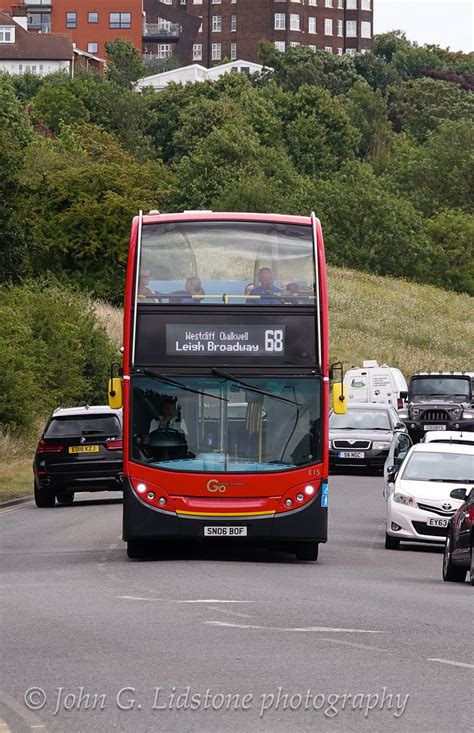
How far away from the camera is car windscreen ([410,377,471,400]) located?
151 feet

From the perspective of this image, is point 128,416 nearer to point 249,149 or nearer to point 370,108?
point 249,149

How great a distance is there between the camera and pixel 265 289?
66.8 feet

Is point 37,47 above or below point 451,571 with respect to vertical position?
above

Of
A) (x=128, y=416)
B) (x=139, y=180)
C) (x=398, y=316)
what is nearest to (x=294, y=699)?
→ (x=128, y=416)

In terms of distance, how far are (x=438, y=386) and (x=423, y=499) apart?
23.5 meters

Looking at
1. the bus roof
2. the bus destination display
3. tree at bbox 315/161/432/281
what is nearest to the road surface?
the bus destination display

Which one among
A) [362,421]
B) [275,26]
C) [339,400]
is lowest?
[362,421]

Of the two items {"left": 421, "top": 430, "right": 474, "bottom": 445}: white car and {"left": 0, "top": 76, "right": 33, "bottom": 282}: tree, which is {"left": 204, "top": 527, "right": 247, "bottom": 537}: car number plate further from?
{"left": 0, "top": 76, "right": 33, "bottom": 282}: tree

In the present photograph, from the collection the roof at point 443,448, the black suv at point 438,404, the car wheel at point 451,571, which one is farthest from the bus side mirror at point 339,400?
the black suv at point 438,404

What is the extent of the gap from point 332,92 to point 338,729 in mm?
155021

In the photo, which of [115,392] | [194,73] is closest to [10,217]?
[115,392]

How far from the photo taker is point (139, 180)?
76.4 meters

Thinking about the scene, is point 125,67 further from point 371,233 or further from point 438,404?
point 438,404

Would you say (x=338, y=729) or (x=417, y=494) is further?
(x=417, y=494)
